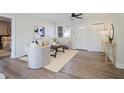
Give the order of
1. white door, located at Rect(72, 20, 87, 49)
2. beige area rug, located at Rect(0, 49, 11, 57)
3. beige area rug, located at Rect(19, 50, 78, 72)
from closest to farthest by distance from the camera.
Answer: beige area rug, located at Rect(19, 50, 78, 72) → beige area rug, located at Rect(0, 49, 11, 57) → white door, located at Rect(72, 20, 87, 49)

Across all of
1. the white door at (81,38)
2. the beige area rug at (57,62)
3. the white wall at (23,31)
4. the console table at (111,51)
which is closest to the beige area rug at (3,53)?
the white wall at (23,31)

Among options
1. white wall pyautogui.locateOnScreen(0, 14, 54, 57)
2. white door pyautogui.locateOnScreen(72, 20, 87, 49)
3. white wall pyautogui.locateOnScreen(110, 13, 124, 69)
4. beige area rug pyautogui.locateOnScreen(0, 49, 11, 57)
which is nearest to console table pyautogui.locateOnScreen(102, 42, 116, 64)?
white wall pyautogui.locateOnScreen(110, 13, 124, 69)

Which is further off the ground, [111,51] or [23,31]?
[23,31]

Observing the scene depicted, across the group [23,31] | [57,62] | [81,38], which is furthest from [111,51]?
[23,31]

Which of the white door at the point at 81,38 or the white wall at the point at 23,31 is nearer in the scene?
the white wall at the point at 23,31

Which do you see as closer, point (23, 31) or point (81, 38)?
point (23, 31)

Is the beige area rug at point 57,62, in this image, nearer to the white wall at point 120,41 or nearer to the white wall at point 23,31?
the white wall at point 23,31

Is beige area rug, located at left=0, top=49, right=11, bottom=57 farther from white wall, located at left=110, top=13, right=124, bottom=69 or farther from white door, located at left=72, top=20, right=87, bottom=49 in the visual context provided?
white wall, located at left=110, top=13, right=124, bottom=69

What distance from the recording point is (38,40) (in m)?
3.33

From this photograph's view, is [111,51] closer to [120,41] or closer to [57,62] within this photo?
[120,41]

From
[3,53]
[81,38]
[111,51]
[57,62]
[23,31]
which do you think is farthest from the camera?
[81,38]
